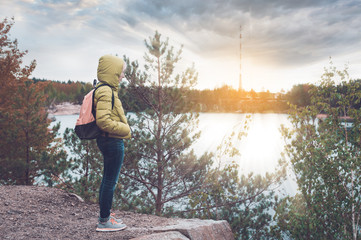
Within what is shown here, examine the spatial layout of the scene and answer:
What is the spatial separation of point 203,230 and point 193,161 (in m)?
5.04

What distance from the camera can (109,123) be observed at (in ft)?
7.76

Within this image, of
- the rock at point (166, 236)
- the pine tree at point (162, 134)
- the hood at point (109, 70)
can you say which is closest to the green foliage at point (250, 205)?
the pine tree at point (162, 134)

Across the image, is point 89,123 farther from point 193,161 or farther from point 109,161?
point 193,161

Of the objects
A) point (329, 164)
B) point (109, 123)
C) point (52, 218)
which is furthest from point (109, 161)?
point (329, 164)

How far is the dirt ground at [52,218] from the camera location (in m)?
2.76

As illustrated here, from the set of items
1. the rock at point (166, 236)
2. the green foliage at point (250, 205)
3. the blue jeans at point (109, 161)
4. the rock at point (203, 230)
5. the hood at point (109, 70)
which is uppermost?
the hood at point (109, 70)

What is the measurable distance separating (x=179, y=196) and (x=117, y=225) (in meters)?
5.53

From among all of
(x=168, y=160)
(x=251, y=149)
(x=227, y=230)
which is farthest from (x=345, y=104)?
(x=251, y=149)

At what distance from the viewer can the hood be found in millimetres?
2559

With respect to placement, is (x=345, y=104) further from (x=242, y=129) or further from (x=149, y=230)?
(x=149, y=230)

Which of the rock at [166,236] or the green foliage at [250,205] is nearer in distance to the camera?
the rock at [166,236]

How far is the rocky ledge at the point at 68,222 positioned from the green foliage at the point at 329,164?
1.99 meters

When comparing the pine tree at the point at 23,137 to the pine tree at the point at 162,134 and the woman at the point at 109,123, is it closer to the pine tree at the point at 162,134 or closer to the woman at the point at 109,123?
the pine tree at the point at 162,134

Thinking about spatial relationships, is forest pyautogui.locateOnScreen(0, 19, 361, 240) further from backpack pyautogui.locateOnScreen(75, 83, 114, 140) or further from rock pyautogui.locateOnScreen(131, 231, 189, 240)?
backpack pyautogui.locateOnScreen(75, 83, 114, 140)
